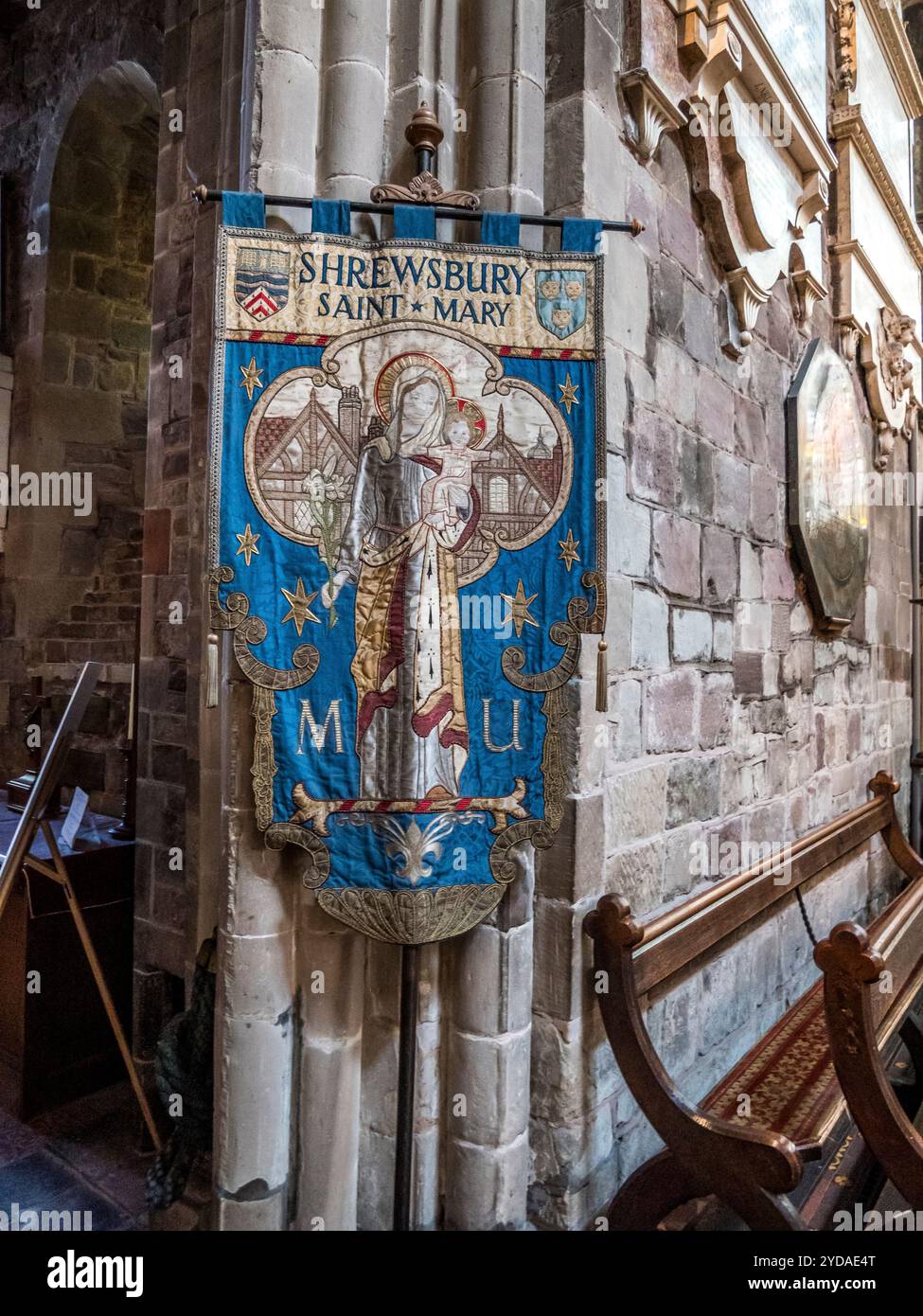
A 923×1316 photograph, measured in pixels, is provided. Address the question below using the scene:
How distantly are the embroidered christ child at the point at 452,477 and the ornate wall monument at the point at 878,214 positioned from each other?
2995 millimetres

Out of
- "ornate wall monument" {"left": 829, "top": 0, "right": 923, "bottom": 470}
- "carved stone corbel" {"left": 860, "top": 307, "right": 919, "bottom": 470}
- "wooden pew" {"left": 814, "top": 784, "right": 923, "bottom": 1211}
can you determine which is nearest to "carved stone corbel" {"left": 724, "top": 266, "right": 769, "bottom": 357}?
"ornate wall monument" {"left": 829, "top": 0, "right": 923, "bottom": 470}

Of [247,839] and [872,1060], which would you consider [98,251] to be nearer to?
[247,839]

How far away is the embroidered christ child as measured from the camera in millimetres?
1640

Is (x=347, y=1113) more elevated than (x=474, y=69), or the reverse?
(x=474, y=69)

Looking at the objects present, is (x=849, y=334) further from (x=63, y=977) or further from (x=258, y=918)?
(x=63, y=977)

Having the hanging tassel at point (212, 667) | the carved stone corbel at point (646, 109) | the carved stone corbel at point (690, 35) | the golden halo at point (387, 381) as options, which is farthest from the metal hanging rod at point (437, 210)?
the carved stone corbel at point (690, 35)

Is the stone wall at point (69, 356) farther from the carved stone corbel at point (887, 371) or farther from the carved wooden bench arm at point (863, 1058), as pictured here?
the carved stone corbel at point (887, 371)

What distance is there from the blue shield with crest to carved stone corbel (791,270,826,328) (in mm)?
1991

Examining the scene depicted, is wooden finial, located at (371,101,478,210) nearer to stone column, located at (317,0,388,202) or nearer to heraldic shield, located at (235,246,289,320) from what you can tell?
stone column, located at (317,0,388,202)

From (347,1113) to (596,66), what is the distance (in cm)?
246

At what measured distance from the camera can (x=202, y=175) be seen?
2807 mm

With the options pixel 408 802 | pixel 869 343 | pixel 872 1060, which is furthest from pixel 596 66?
pixel 869 343

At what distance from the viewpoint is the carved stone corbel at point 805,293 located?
10.5 ft

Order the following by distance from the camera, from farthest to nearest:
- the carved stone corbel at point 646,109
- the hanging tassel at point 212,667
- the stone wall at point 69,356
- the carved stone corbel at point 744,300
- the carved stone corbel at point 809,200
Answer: the stone wall at point 69,356
the carved stone corbel at point 809,200
the carved stone corbel at point 744,300
the carved stone corbel at point 646,109
the hanging tassel at point 212,667
